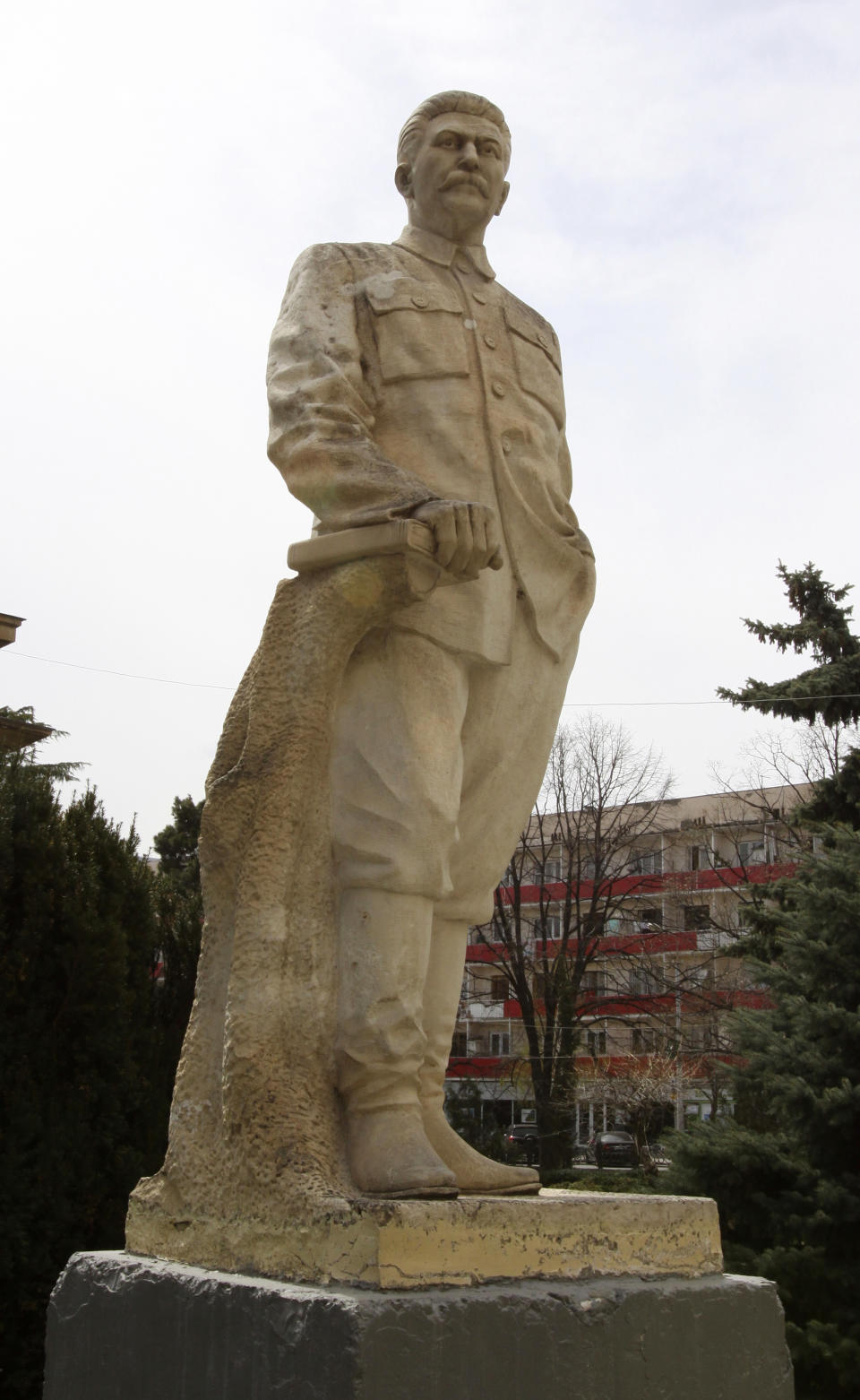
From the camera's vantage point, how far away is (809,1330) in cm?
683

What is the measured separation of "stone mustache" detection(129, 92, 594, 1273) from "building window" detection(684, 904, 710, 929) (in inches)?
967

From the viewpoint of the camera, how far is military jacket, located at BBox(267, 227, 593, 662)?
3.21m

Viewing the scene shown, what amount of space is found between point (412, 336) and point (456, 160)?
1.68 feet

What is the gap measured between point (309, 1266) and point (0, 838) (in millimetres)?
4775

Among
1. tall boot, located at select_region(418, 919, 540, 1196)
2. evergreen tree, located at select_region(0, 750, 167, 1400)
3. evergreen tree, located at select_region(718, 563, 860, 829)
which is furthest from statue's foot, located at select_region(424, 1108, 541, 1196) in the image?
evergreen tree, located at select_region(718, 563, 860, 829)

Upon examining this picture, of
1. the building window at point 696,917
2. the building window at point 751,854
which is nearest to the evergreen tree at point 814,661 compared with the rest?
the building window at point 696,917

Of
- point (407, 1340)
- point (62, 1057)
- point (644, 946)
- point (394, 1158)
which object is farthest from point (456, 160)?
point (644, 946)

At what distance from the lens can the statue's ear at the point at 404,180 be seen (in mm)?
3699

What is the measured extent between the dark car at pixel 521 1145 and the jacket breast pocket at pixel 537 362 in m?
18.3

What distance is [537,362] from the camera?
3643mm

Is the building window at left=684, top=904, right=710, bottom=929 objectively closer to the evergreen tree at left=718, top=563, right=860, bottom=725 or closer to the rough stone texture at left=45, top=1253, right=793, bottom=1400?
the evergreen tree at left=718, top=563, right=860, bottom=725

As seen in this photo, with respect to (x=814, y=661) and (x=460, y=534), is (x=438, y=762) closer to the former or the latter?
(x=460, y=534)

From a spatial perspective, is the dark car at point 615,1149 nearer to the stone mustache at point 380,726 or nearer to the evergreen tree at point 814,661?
the evergreen tree at point 814,661

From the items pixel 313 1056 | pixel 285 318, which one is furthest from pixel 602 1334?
pixel 285 318
